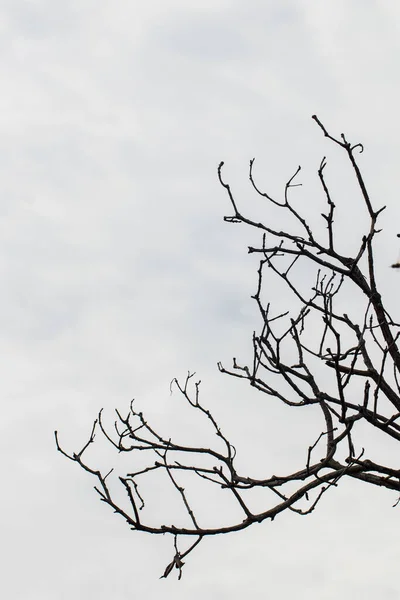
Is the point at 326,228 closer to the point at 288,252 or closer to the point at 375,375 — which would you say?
the point at 288,252

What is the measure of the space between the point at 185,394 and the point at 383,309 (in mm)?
2043

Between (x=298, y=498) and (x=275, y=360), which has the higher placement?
(x=275, y=360)

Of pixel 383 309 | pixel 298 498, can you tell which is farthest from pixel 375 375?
pixel 298 498

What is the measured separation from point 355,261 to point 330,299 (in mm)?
577

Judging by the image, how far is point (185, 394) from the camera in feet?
23.7

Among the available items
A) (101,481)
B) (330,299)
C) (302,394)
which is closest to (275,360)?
(302,394)

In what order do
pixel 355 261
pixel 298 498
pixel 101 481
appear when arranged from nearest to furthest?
pixel 101 481
pixel 298 498
pixel 355 261

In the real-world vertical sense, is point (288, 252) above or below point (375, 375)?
above

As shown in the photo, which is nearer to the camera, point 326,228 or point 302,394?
point 302,394

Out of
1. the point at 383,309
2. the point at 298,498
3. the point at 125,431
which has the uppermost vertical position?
the point at 383,309

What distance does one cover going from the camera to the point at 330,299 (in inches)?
255

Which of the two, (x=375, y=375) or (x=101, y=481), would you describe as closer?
(x=101, y=481)

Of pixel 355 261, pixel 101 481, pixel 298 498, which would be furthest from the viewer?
pixel 355 261

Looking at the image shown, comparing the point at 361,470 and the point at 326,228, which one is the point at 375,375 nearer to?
the point at 361,470
